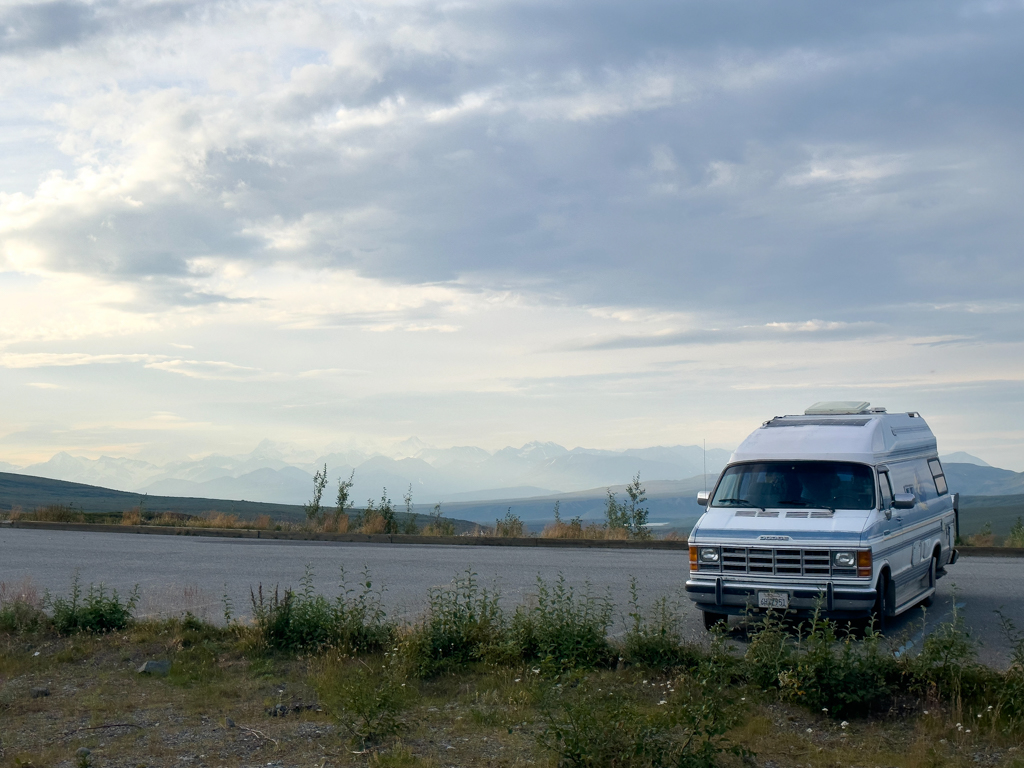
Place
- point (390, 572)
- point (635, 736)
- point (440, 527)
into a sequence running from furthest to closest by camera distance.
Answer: point (440, 527), point (390, 572), point (635, 736)

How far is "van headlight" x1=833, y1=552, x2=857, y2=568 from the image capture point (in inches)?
361

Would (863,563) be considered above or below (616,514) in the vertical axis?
below

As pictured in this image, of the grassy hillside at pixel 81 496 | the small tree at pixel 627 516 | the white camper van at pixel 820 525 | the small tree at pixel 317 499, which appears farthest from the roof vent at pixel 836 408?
the grassy hillside at pixel 81 496

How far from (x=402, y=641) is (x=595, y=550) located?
12692mm

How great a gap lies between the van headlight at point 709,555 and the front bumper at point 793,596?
0.67ft

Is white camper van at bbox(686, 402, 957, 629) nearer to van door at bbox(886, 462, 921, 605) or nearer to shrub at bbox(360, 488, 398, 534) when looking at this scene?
van door at bbox(886, 462, 921, 605)

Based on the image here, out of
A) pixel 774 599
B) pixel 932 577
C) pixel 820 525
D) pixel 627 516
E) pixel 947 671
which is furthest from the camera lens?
pixel 627 516

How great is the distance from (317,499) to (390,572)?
11.2 m

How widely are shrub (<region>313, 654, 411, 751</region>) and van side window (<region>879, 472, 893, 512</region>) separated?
18.8 ft

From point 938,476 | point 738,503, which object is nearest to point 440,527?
point 938,476

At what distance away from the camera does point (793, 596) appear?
9.29 metres

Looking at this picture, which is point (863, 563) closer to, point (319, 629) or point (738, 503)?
point (738, 503)

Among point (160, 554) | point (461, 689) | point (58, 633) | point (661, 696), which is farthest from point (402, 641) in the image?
point (160, 554)

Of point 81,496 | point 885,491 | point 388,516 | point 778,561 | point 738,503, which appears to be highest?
point 81,496
